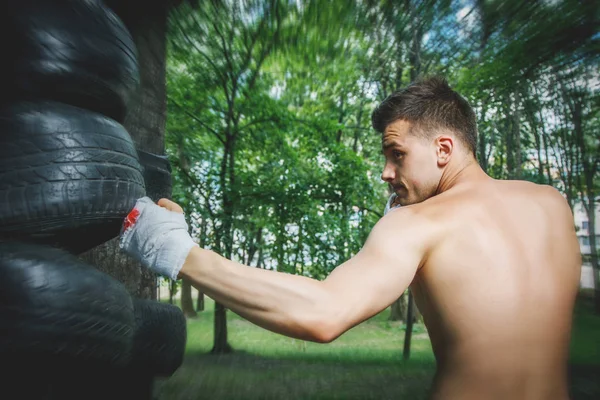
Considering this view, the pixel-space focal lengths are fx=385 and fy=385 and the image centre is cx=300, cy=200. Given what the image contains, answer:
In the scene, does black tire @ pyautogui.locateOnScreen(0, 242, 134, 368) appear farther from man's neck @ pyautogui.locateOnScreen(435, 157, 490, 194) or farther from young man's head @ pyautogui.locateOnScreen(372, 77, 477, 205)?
man's neck @ pyautogui.locateOnScreen(435, 157, 490, 194)

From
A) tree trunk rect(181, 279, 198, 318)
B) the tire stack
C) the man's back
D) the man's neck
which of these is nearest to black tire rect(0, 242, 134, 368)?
the tire stack

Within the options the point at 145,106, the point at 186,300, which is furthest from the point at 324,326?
the point at 186,300

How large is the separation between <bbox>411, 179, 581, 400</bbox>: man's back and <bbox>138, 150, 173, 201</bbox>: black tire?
96 centimetres

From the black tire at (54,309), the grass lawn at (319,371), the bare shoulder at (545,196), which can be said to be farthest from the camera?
the grass lawn at (319,371)

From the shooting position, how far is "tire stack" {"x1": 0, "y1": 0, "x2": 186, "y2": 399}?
92 cm

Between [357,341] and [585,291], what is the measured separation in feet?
34.9

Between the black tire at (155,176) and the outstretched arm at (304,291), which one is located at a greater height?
the black tire at (155,176)

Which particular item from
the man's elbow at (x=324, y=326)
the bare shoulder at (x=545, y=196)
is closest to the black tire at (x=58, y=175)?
the man's elbow at (x=324, y=326)

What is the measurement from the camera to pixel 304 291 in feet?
3.37

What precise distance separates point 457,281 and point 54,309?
1132 mm

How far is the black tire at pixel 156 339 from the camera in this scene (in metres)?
1.27

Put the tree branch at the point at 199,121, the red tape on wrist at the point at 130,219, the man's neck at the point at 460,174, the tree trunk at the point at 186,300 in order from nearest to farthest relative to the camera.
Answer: the red tape on wrist at the point at 130,219 < the man's neck at the point at 460,174 < the tree branch at the point at 199,121 < the tree trunk at the point at 186,300

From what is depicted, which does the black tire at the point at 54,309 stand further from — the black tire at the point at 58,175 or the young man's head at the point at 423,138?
the young man's head at the point at 423,138

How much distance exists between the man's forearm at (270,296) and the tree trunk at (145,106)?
3.11ft
